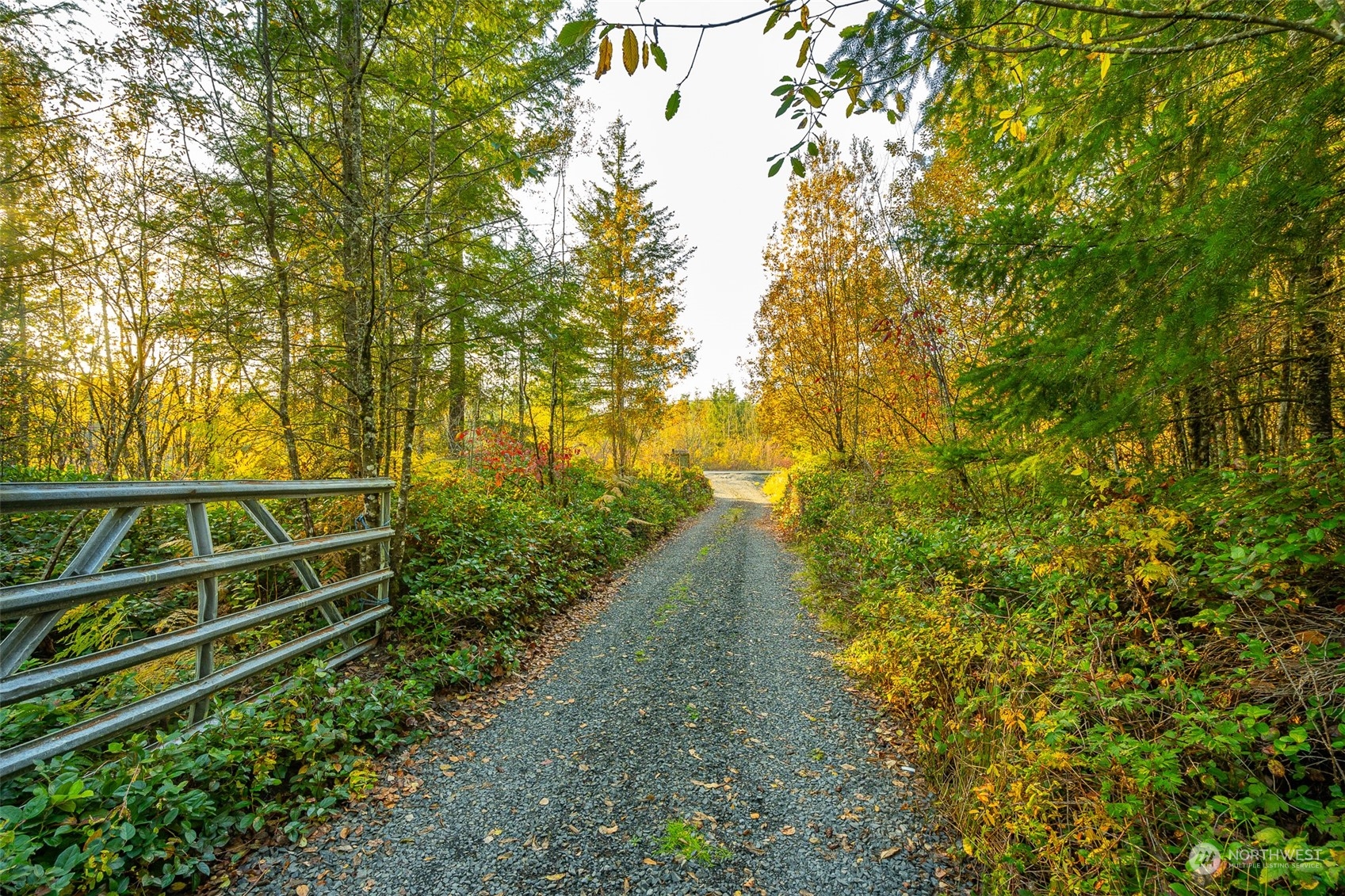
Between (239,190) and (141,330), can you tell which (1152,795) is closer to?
(239,190)

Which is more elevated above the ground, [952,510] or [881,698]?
[952,510]

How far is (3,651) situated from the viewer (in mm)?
1726

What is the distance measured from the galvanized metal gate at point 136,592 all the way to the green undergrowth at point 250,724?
5.7 inches

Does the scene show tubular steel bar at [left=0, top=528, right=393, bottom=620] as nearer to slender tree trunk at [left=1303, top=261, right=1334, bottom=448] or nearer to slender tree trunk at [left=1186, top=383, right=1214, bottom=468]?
slender tree trunk at [left=1303, top=261, right=1334, bottom=448]

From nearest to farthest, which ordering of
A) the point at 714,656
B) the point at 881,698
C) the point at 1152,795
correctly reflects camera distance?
the point at 1152,795 → the point at 881,698 → the point at 714,656

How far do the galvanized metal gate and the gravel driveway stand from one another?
0.95 metres

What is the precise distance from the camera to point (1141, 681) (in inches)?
87.4

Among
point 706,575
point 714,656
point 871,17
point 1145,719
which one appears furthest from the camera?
point 706,575

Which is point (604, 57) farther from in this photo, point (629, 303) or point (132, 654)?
point (629, 303)

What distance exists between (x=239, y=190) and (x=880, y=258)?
992 cm

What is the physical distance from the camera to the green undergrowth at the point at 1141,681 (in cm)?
166

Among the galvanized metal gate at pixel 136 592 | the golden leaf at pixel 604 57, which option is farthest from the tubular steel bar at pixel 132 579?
the golden leaf at pixel 604 57

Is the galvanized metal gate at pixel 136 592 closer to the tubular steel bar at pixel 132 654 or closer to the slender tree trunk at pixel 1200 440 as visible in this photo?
the tubular steel bar at pixel 132 654

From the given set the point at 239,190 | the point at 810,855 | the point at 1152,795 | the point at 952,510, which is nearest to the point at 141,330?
the point at 239,190
